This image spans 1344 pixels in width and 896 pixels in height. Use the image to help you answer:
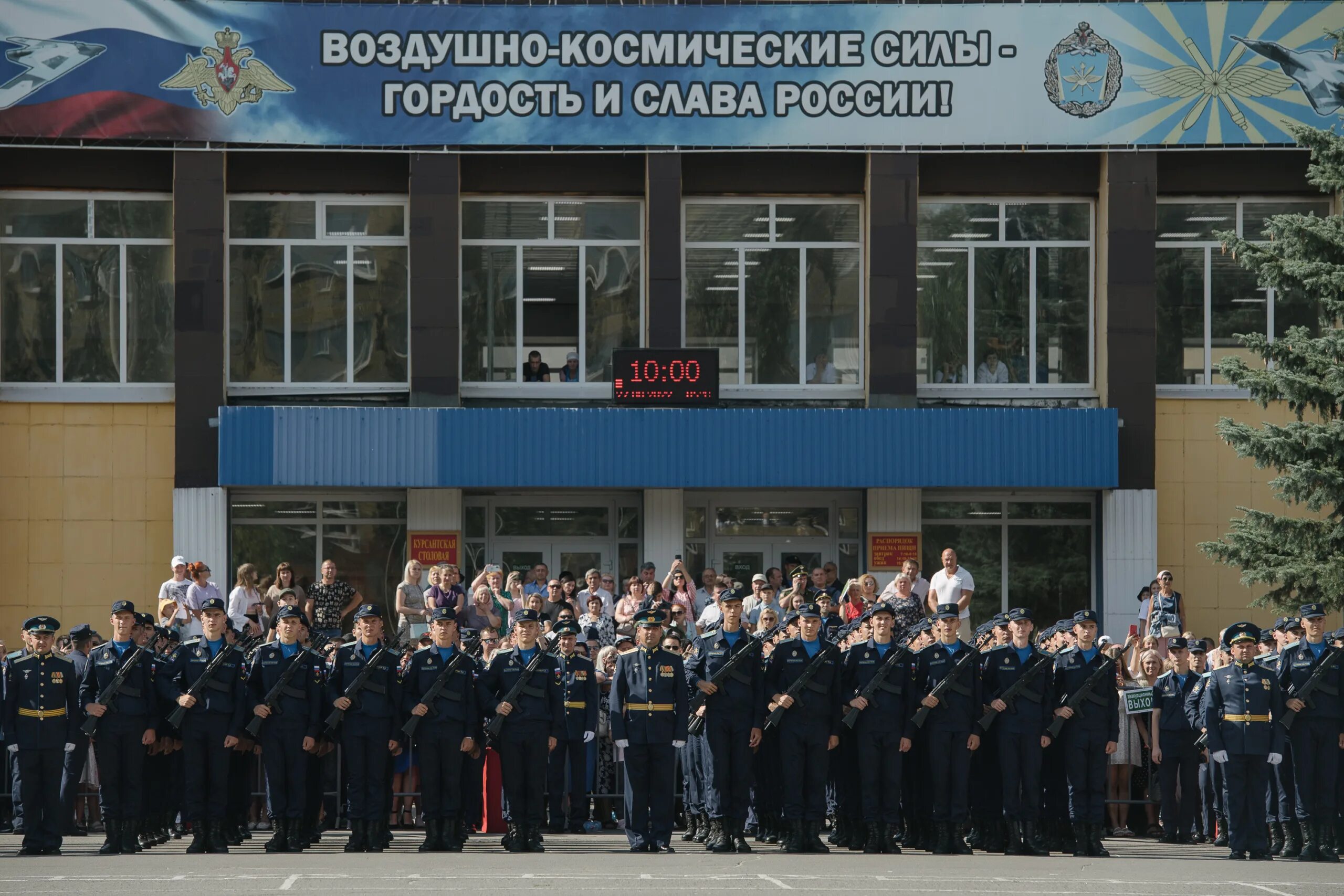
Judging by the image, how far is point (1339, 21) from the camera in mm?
25469

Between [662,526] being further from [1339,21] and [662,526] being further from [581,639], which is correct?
[1339,21]

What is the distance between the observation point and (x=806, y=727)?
607 inches

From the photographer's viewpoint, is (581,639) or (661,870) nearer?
(661,870)

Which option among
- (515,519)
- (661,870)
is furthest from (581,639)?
(515,519)

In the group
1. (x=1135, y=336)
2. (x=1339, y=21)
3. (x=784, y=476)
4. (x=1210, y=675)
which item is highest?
(x=1339, y=21)

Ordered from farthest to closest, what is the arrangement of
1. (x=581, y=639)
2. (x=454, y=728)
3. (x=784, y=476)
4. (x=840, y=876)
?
(x=784, y=476) < (x=581, y=639) < (x=454, y=728) < (x=840, y=876)

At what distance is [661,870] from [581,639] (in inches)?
191

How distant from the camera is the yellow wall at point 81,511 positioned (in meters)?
24.9

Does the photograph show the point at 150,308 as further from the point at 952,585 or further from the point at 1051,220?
the point at 1051,220

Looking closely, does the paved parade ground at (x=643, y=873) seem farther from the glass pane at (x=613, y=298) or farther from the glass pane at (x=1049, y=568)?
the glass pane at (x=613, y=298)

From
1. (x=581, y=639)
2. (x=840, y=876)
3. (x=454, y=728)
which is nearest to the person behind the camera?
(x=840, y=876)

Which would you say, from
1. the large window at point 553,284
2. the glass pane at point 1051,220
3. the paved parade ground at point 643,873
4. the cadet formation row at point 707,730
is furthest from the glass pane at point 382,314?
the paved parade ground at point 643,873

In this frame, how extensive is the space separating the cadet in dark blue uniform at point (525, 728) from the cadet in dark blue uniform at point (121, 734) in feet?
9.04

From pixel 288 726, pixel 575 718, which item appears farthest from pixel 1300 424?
pixel 288 726
